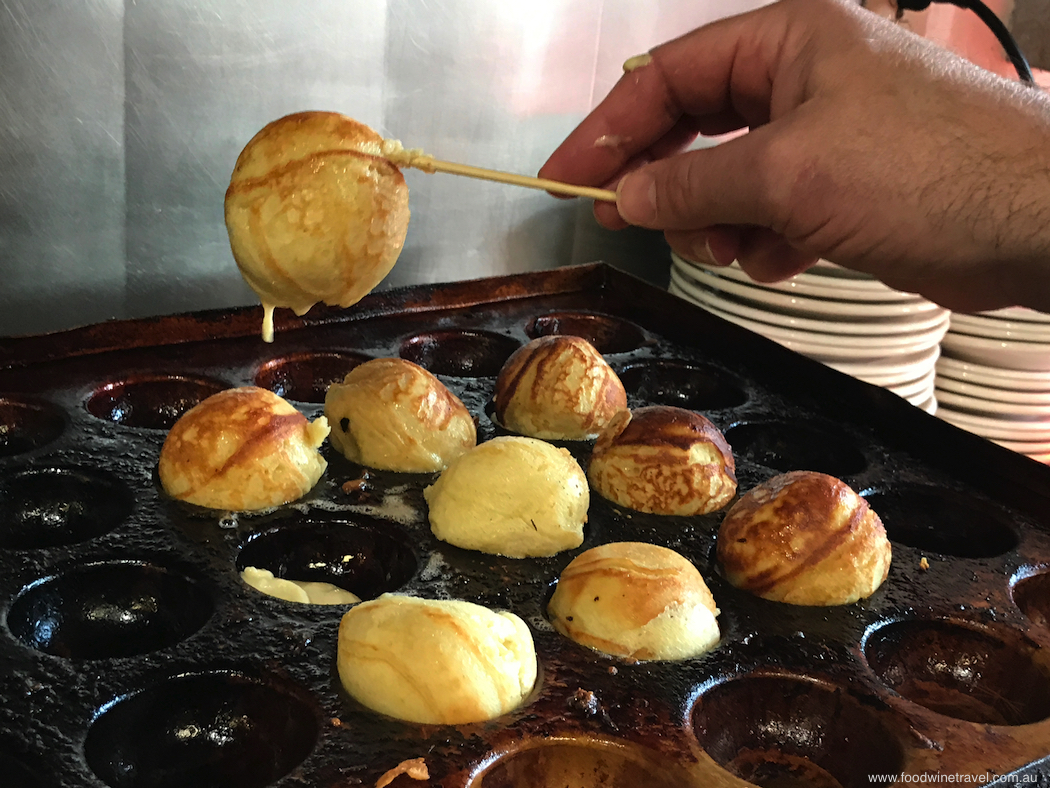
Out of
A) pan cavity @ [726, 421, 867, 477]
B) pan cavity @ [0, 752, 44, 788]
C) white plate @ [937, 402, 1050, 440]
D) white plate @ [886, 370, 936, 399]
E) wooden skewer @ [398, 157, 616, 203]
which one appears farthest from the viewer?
white plate @ [937, 402, 1050, 440]

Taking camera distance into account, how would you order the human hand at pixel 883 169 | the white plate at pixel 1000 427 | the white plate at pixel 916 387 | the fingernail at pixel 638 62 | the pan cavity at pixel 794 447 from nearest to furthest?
1. the human hand at pixel 883 169
2. the fingernail at pixel 638 62
3. the pan cavity at pixel 794 447
4. the white plate at pixel 916 387
5. the white plate at pixel 1000 427

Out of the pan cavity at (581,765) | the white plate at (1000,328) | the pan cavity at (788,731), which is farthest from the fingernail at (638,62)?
the white plate at (1000,328)

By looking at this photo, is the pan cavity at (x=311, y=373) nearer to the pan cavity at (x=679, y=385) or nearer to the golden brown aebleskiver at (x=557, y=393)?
the golden brown aebleskiver at (x=557, y=393)

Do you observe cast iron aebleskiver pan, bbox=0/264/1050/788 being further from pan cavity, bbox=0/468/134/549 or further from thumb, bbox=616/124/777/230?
thumb, bbox=616/124/777/230

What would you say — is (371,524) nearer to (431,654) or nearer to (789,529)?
(431,654)

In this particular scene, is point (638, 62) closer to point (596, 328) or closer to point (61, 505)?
point (596, 328)

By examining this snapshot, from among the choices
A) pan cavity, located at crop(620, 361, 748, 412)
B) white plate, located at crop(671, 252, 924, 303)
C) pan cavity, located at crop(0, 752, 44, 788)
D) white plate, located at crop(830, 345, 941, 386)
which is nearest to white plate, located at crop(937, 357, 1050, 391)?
white plate, located at crop(830, 345, 941, 386)
